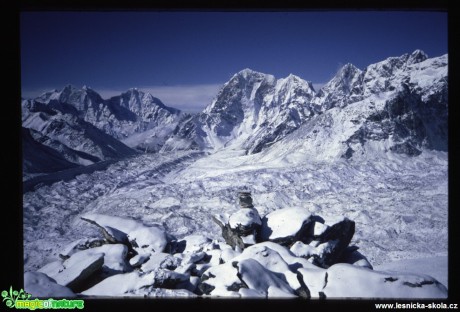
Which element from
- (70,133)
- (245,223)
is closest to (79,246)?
(245,223)

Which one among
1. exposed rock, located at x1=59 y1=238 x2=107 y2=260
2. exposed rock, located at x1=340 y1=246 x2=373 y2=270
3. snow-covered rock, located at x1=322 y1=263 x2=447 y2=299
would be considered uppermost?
exposed rock, located at x1=59 y1=238 x2=107 y2=260

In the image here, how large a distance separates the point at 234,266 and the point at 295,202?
11.2 m

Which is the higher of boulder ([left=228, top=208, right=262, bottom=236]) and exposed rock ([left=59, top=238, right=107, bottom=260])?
boulder ([left=228, top=208, right=262, bottom=236])

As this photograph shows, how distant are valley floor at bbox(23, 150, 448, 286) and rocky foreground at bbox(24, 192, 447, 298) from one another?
1.09m

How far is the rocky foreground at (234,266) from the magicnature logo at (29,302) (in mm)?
115

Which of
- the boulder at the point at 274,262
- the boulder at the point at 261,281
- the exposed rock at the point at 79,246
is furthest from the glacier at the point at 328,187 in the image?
the exposed rock at the point at 79,246

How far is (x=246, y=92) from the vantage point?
137375 millimetres

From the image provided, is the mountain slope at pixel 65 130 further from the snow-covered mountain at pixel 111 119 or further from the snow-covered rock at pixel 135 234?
the snow-covered rock at pixel 135 234

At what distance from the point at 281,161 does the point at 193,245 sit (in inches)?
865

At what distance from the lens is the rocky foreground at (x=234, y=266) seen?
5.43 m

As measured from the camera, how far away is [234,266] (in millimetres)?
5863

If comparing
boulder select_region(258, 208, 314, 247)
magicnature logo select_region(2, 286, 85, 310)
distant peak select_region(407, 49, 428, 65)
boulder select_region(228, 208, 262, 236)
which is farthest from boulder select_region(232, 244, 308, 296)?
distant peak select_region(407, 49, 428, 65)

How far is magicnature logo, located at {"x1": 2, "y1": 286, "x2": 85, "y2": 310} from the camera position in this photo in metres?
5.23

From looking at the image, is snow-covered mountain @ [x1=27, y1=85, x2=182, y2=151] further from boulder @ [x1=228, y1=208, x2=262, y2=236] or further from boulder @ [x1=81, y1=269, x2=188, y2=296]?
boulder @ [x1=81, y1=269, x2=188, y2=296]
